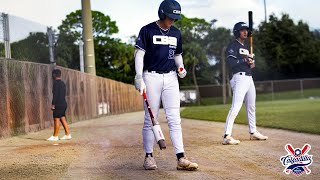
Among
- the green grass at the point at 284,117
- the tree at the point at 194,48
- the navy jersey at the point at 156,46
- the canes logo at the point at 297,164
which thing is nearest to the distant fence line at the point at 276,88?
the tree at the point at 194,48

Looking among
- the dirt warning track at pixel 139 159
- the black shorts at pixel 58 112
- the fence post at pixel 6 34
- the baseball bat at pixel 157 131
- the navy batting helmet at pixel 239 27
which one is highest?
the fence post at pixel 6 34

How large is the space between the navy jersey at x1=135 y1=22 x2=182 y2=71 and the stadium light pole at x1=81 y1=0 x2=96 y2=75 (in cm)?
2383

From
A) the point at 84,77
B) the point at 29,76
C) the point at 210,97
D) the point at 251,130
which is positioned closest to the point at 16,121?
the point at 29,76

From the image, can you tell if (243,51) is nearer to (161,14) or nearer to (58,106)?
(161,14)

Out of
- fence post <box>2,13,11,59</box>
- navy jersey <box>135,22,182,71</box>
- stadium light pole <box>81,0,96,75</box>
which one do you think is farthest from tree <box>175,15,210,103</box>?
navy jersey <box>135,22,182,71</box>

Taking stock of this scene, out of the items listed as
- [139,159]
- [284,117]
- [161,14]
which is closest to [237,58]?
[139,159]

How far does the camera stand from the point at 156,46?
309 inches

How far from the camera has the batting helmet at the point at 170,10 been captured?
7715 mm

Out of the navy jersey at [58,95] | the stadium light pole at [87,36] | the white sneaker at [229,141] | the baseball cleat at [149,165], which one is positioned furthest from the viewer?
the stadium light pole at [87,36]

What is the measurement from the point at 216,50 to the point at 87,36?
52782 millimetres

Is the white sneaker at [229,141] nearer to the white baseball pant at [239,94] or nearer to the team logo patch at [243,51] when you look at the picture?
the white baseball pant at [239,94]

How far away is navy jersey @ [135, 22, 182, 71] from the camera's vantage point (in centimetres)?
784

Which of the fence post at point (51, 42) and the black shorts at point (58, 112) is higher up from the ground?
the fence post at point (51, 42)

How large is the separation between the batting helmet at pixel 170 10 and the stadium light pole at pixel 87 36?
2392 centimetres
